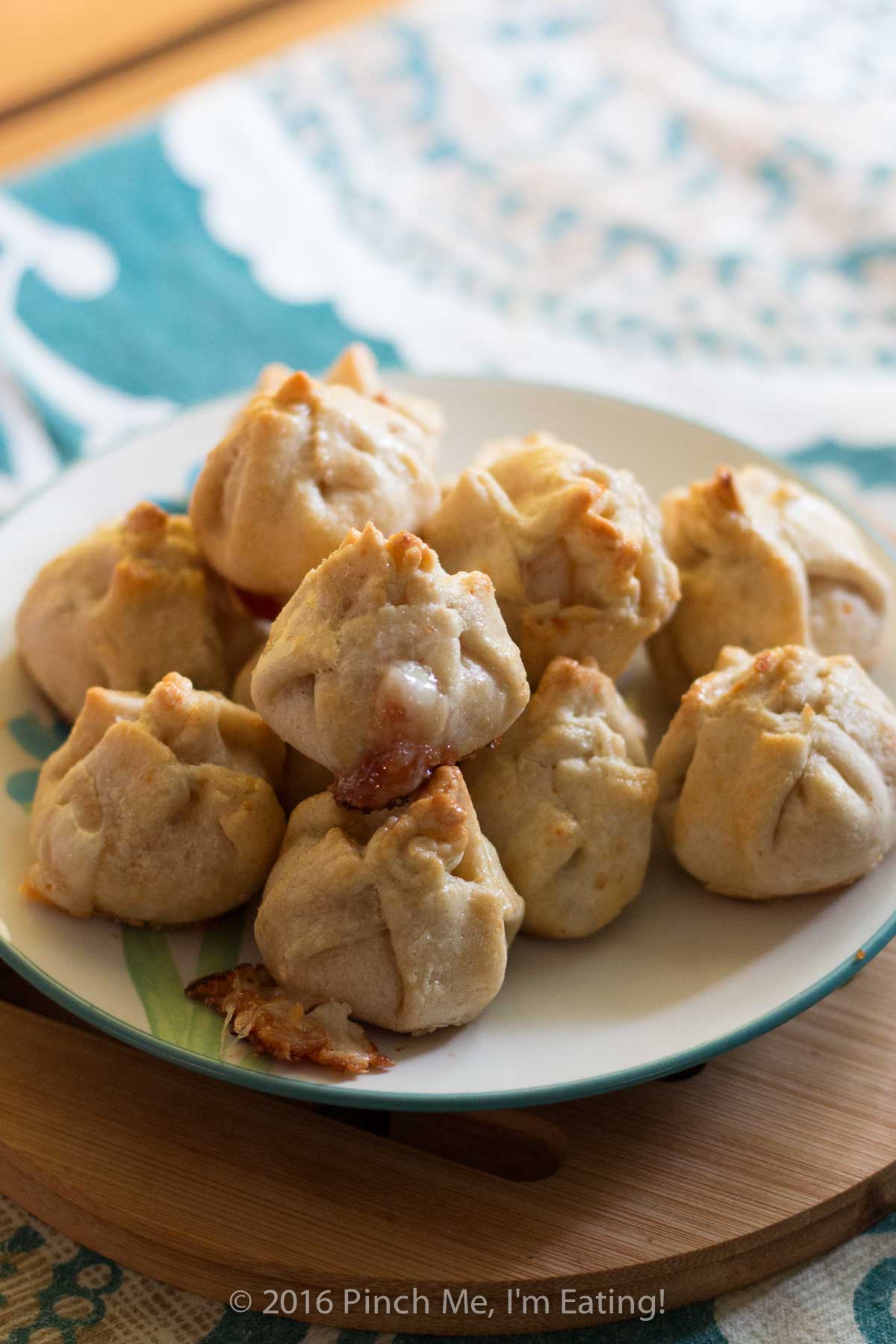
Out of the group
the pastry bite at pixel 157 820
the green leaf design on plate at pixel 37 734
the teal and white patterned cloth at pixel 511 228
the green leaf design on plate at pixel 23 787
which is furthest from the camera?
the teal and white patterned cloth at pixel 511 228

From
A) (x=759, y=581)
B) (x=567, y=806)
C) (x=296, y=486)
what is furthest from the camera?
(x=759, y=581)

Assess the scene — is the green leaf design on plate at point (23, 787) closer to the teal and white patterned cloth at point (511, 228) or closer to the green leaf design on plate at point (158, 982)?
the green leaf design on plate at point (158, 982)

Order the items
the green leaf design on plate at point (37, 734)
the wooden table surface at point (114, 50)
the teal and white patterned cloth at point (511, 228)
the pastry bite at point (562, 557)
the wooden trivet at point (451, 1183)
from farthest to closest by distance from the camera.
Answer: the wooden table surface at point (114, 50) → the teal and white patterned cloth at point (511, 228) → the green leaf design on plate at point (37, 734) → the pastry bite at point (562, 557) → the wooden trivet at point (451, 1183)

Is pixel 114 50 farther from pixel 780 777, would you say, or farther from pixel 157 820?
pixel 780 777

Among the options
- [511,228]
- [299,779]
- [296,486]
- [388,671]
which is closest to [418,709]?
[388,671]

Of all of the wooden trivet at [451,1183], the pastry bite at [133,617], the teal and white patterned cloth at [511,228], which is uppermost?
the teal and white patterned cloth at [511,228]

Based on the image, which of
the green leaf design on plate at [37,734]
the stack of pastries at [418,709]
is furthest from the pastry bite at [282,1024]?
the green leaf design on plate at [37,734]

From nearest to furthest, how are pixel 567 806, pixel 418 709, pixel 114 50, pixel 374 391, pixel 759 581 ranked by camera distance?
pixel 418 709
pixel 567 806
pixel 759 581
pixel 374 391
pixel 114 50
